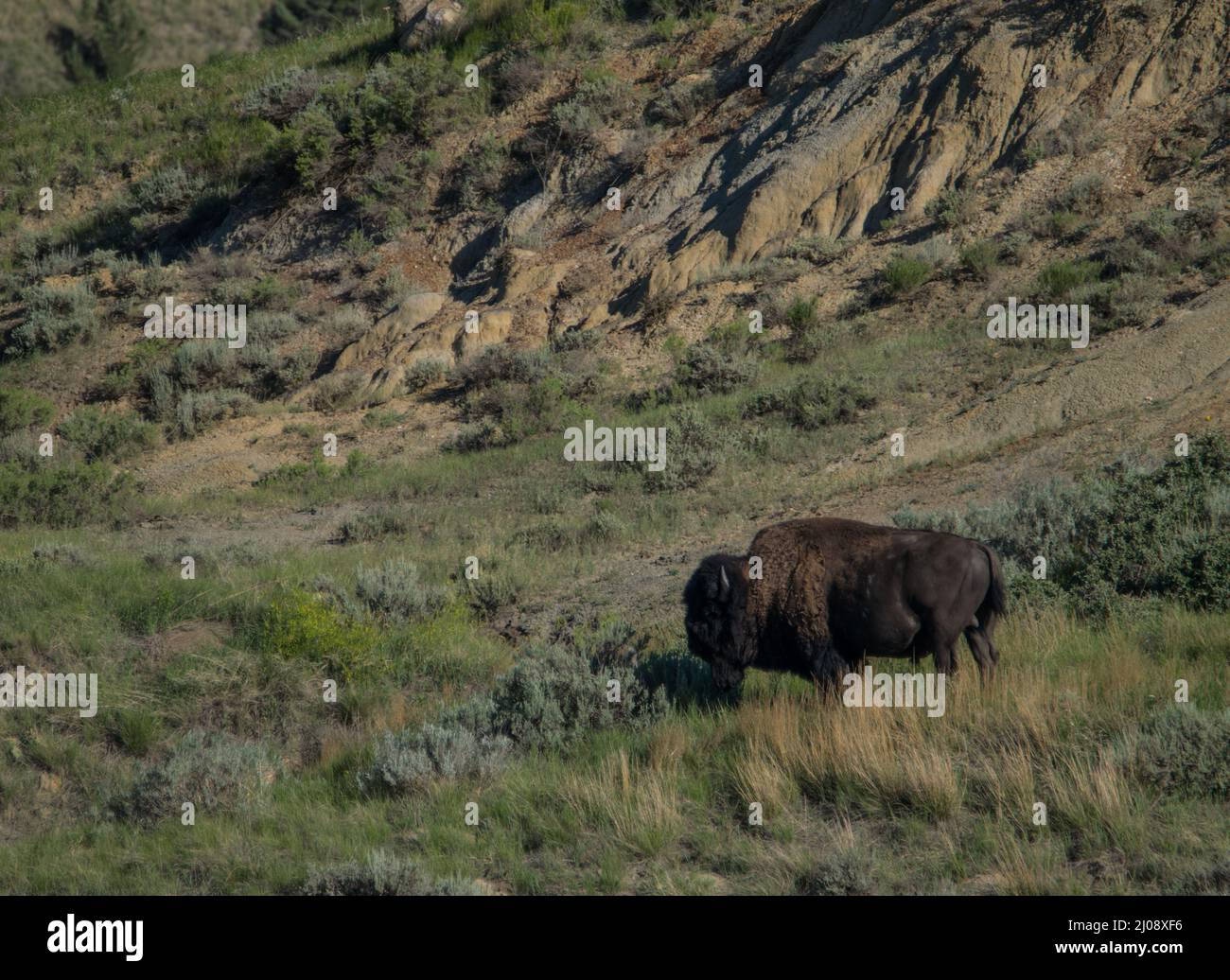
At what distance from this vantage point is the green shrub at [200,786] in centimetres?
841

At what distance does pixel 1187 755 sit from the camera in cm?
643

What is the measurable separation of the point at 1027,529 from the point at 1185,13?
53.0ft

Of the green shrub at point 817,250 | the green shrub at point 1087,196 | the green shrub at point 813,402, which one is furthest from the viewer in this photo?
the green shrub at point 817,250

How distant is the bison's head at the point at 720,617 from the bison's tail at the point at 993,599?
64.3 inches

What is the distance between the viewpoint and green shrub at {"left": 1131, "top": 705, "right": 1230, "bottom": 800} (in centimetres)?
631

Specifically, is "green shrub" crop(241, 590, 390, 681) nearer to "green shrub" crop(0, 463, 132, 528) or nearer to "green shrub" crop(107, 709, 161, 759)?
"green shrub" crop(107, 709, 161, 759)

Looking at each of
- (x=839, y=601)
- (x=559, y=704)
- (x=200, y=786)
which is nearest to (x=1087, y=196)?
(x=839, y=601)

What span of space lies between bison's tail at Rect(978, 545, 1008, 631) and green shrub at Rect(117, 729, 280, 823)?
524 cm

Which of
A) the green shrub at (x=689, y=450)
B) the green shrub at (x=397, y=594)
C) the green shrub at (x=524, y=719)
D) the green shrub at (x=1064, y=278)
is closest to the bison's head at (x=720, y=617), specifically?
the green shrub at (x=524, y=719)

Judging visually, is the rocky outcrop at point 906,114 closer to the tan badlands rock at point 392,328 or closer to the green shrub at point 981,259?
the green shrub at point 981,259

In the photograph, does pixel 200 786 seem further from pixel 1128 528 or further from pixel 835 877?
pixel 1128 528

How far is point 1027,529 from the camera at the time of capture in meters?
11.2

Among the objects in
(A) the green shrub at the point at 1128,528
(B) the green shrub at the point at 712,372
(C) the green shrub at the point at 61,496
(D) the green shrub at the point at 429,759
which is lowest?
(D) the green shrub at the point at 429,759

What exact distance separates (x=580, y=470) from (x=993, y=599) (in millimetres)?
10313
